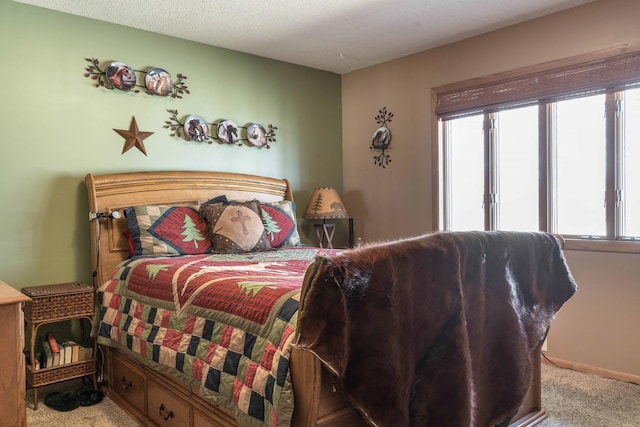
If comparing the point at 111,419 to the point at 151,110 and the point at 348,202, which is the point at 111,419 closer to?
the point at 151,110

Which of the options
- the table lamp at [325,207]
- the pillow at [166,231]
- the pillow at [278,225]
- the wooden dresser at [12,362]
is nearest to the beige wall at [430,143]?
the table lamp at [325,207]

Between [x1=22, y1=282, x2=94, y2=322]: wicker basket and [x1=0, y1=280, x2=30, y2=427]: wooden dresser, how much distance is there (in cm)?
79

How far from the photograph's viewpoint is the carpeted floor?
7.81 feet

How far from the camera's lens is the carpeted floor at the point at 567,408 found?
238cm

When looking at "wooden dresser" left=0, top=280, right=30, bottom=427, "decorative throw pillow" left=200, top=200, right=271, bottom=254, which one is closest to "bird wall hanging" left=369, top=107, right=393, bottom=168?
"decorative throw pillow" left=200, top=200, right=271, bottom=254

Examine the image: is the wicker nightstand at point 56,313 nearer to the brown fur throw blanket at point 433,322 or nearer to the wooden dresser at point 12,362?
the wooden dresser at point 12,362

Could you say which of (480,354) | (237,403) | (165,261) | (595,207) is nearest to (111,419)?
(165,261)

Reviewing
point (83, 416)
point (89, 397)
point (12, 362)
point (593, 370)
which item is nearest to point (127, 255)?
point (89, 397)

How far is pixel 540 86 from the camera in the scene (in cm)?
324

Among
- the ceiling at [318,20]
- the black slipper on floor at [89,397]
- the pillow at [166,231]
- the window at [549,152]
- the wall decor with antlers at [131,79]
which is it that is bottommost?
the black slipper on floor at [89,397]

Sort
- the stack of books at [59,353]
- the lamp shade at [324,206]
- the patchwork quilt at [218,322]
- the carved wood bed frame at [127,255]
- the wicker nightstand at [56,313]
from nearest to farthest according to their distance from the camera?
the carved wood bed frame at [127,255]
the patchwork quilt at [218,322]
the wicker nightstand at [56,313]
the stack of books at [59,353]
the lamp shade at [324,206]

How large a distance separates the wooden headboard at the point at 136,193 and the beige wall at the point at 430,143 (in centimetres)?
116

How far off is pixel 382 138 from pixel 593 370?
2.44 metres

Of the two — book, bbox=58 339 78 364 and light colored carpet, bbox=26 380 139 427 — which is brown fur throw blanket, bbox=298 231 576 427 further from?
book, bbox=58 339 78 364
